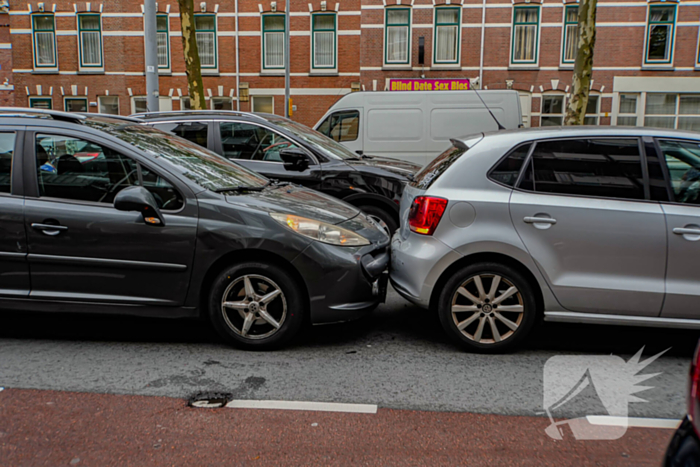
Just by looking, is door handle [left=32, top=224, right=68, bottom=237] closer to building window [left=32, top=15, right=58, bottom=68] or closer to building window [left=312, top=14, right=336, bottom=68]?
building window [left=312, top=14, right=336, bottom=68]

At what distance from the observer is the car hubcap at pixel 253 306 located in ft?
14.6

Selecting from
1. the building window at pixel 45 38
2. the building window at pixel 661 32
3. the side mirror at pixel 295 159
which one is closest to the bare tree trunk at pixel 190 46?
the side mirror at pixel 295 159

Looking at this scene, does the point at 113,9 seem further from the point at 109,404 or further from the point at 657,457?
the point at 657,457

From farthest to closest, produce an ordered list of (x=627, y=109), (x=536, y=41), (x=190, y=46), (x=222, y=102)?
(x=222, y=102), (x=627, y=109), (x=536, y=41), (x=190, y=46)

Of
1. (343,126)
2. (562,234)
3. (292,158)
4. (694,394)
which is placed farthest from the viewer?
(343,126)

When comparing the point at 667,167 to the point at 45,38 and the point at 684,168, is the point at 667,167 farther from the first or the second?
the point at 45,38

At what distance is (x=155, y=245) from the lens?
4.49m

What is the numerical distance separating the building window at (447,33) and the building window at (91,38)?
14.6 meters

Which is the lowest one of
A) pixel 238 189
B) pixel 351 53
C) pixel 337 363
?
pixel 337 363

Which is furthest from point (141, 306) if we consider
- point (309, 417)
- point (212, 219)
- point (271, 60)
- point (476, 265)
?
point (271, 60)

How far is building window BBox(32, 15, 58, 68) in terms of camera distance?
27.1 m

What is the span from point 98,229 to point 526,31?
74.0 ft

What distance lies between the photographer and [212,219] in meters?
4.50

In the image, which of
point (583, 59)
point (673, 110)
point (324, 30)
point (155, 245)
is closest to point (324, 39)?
point (324, 30)
